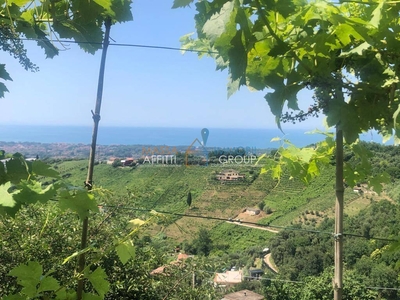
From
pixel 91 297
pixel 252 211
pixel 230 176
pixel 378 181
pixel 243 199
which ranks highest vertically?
pixel 378 181

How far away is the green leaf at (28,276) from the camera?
2.05 feet

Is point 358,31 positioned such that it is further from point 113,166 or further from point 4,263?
point 113,166

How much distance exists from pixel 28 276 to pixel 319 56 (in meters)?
0.63

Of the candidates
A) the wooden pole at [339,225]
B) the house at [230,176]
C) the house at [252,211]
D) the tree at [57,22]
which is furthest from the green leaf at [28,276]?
the house at [252,211]

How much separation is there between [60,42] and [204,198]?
48.8ft

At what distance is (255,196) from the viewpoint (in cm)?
1602

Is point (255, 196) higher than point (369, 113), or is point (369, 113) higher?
point (369, 113)

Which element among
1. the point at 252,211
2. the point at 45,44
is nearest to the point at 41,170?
the point at 45,44

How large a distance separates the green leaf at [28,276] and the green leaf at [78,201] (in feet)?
0.34

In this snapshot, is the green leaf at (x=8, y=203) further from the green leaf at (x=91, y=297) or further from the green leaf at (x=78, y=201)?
the green leaf at (x=91, y=297)

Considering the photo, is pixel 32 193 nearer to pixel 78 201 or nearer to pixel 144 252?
pixel 78 201

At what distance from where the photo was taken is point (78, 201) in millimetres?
649

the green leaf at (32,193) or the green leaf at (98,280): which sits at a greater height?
the green leaf at (32,193)

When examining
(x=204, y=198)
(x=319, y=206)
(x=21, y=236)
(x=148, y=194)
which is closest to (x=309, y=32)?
(x=21, y=236)
